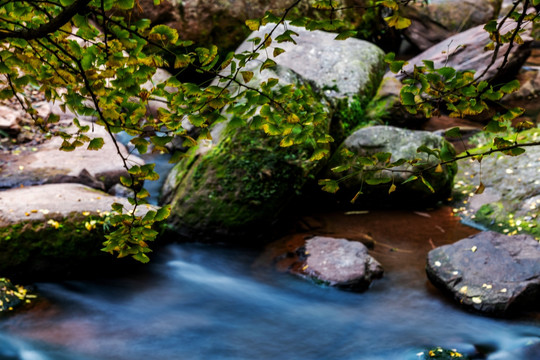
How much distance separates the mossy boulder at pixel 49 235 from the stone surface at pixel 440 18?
39.0ft

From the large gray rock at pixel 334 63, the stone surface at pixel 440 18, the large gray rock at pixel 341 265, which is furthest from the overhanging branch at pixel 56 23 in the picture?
the stone surface at pixel 440 18

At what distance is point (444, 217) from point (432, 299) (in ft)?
7.15

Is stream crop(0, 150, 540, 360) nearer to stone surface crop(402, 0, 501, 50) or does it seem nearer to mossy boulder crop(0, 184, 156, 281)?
mossy boulder crop(0, 184, 156, 281)

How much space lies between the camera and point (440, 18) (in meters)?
14.4

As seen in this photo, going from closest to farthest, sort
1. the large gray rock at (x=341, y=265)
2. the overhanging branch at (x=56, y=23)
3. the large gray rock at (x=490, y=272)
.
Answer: the overhanging branch at (x=56, y=23) → the large gray rock at (x=490, y=272) → the large gray rock at (x=341, y=265)

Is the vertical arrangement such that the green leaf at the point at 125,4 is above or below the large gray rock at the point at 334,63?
below

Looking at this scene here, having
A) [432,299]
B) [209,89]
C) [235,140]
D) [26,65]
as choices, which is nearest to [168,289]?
[235,140]

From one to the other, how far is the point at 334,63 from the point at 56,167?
4.83 metres

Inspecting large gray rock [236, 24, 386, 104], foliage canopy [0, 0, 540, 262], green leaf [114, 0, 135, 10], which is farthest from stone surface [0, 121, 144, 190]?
green leaf [114, 0, 135, 10]

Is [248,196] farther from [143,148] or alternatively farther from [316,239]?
[143,148]

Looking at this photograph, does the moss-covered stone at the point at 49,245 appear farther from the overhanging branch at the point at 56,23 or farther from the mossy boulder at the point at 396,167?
the overhanging branch at the point at 56,23

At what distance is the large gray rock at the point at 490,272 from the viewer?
4586mm

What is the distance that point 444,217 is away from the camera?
22.5 ft

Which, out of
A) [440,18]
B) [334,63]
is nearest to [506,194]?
[334,63]
